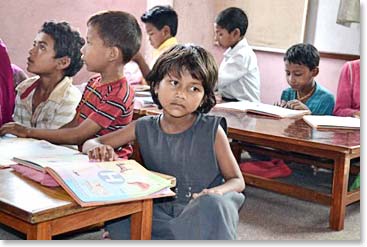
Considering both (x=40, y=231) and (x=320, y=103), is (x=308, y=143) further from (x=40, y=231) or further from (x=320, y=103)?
(x=40, y=231)

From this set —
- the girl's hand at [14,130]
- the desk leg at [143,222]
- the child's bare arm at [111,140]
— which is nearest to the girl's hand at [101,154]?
the child's bare arm at [111,140]

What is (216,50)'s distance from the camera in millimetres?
2818

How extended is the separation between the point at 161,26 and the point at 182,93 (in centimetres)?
127

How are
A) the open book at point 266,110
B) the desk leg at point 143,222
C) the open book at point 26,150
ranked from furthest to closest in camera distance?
the open book at point 266,110 → the open book at point 26,150 → the desk leg at point 143,222

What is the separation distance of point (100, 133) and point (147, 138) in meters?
0.26

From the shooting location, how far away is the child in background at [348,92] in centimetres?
213

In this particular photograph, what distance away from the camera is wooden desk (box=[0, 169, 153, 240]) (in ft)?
3.05

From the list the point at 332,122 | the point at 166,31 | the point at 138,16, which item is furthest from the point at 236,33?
the point at 332,122

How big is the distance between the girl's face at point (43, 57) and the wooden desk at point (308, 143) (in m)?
0.34

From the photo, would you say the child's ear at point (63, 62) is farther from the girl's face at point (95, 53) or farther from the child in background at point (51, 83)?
the girl's face at point (95, 53)

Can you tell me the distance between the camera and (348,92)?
217 centimetres

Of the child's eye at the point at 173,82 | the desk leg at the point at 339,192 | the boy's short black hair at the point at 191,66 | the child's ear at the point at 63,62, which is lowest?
the desk leg at the point at 339,192

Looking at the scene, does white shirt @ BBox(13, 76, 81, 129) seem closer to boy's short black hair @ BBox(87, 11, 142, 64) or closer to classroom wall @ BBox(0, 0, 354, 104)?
boy's short black hair @ BBox(87, 11, 142, 64)

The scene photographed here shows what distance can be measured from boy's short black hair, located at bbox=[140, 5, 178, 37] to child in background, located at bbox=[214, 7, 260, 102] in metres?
0.19
